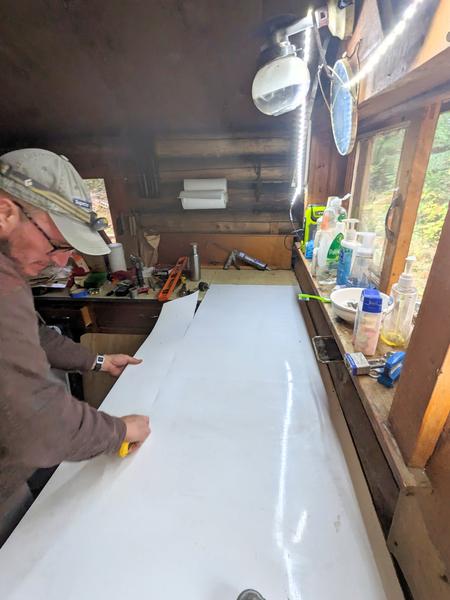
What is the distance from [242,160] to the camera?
202cm

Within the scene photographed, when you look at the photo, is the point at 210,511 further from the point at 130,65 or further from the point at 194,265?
the point at 130,65

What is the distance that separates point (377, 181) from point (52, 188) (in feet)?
4.34

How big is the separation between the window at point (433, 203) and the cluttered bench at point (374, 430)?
0.34 meters

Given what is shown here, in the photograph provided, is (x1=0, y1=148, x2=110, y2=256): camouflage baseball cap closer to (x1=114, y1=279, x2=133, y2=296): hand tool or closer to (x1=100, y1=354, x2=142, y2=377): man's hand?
(x1=100, y1=354, x2=142, y2=377): man's hand

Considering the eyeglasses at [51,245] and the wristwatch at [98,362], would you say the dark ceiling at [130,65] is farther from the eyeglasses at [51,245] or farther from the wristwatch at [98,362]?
the wristwatch at [98,362]

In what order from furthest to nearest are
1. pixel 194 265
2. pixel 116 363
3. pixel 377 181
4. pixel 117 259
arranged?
pixel 117 259 < pixel 194 265 < pixel 377 181 < pixel 116 363

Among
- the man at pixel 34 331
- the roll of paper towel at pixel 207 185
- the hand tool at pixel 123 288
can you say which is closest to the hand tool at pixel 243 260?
the roll of paper towel at pixel 207 185

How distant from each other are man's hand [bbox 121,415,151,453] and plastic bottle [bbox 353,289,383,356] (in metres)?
0.65

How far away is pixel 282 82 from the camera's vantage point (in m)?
1.02

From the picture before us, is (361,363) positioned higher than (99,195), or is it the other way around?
(99,195)

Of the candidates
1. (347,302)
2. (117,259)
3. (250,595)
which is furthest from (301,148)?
(250,595)

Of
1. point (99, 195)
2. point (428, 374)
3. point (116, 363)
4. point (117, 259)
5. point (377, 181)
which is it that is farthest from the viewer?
point (99, 195)

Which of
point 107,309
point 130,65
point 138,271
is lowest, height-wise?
point 107,309

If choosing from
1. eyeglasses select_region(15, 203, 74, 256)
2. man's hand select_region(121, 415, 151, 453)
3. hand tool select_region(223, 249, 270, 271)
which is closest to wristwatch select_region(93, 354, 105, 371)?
man's hand select_region(121, 415, 151, 453)
